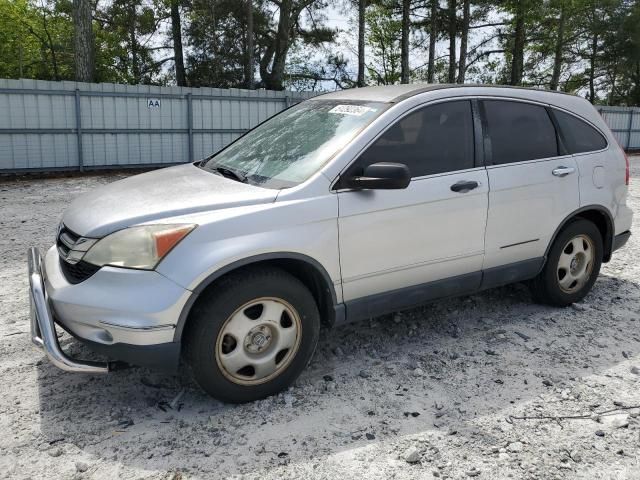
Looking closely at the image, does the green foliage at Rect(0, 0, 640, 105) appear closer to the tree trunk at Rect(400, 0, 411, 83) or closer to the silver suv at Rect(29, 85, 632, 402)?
the tree trunk at Rect(400, 0, 411, 83)

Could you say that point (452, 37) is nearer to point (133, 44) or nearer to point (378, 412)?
point (133, 44)

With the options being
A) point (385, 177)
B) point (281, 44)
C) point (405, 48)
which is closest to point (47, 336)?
point (385, 177)

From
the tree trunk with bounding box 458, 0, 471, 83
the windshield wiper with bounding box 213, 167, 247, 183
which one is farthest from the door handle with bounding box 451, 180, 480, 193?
the tree trunk with bounding box 458, 0, 471, 83

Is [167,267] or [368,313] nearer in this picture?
[167,267]

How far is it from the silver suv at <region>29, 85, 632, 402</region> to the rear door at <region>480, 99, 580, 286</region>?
13mm

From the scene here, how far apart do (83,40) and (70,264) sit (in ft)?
50.5

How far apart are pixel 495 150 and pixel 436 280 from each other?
1.06m

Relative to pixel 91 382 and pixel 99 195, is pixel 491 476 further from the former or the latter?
pixel 99 195

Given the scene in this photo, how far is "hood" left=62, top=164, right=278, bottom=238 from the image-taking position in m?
3.16

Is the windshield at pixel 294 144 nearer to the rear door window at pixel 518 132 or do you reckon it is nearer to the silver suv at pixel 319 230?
the silver suv at pixel 319 230

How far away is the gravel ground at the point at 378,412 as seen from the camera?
2.88m

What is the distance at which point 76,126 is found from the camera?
14.0 meters

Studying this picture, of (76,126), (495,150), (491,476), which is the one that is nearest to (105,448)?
(491,476)

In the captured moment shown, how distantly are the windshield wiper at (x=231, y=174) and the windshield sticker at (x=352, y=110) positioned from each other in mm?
822
